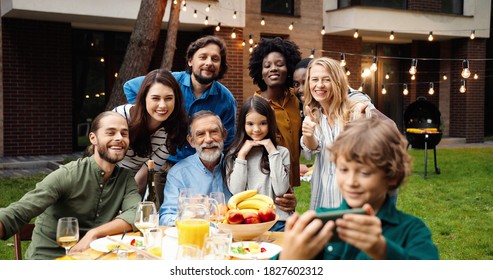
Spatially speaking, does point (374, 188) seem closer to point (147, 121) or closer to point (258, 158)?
point (258, 158)

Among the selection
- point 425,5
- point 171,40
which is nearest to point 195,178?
point 171,40

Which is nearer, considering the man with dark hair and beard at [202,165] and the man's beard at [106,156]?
the man's beard at [106,156]

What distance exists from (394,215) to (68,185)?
190 centimetres

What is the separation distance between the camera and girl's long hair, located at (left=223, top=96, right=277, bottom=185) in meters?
3.24

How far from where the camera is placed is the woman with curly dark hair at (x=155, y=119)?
337 cm

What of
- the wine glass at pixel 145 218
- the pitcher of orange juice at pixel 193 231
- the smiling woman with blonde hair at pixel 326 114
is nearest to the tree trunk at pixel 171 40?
the smiling woman with blonde hair at pixel 326 114

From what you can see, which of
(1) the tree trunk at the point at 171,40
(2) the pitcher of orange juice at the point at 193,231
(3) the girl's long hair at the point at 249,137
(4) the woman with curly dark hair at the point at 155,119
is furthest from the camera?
(1) the tree trunk at the point at 171,40

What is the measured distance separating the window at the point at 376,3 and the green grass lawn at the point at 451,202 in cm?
478

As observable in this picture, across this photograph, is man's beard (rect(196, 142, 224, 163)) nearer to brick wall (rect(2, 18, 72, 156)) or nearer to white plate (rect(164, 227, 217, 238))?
white plate (rect(164, 227, 217, 238))

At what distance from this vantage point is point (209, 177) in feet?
10.8

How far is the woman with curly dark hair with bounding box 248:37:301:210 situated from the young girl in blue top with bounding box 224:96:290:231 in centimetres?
51

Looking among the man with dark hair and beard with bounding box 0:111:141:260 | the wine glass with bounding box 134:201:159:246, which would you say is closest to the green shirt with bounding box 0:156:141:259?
the man with dark hair and beard with bounding box 0:111:141:260

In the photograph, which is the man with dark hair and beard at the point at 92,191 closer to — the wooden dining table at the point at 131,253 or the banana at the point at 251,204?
the wooden dining table at the point at 131,253

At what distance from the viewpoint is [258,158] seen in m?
3.26
